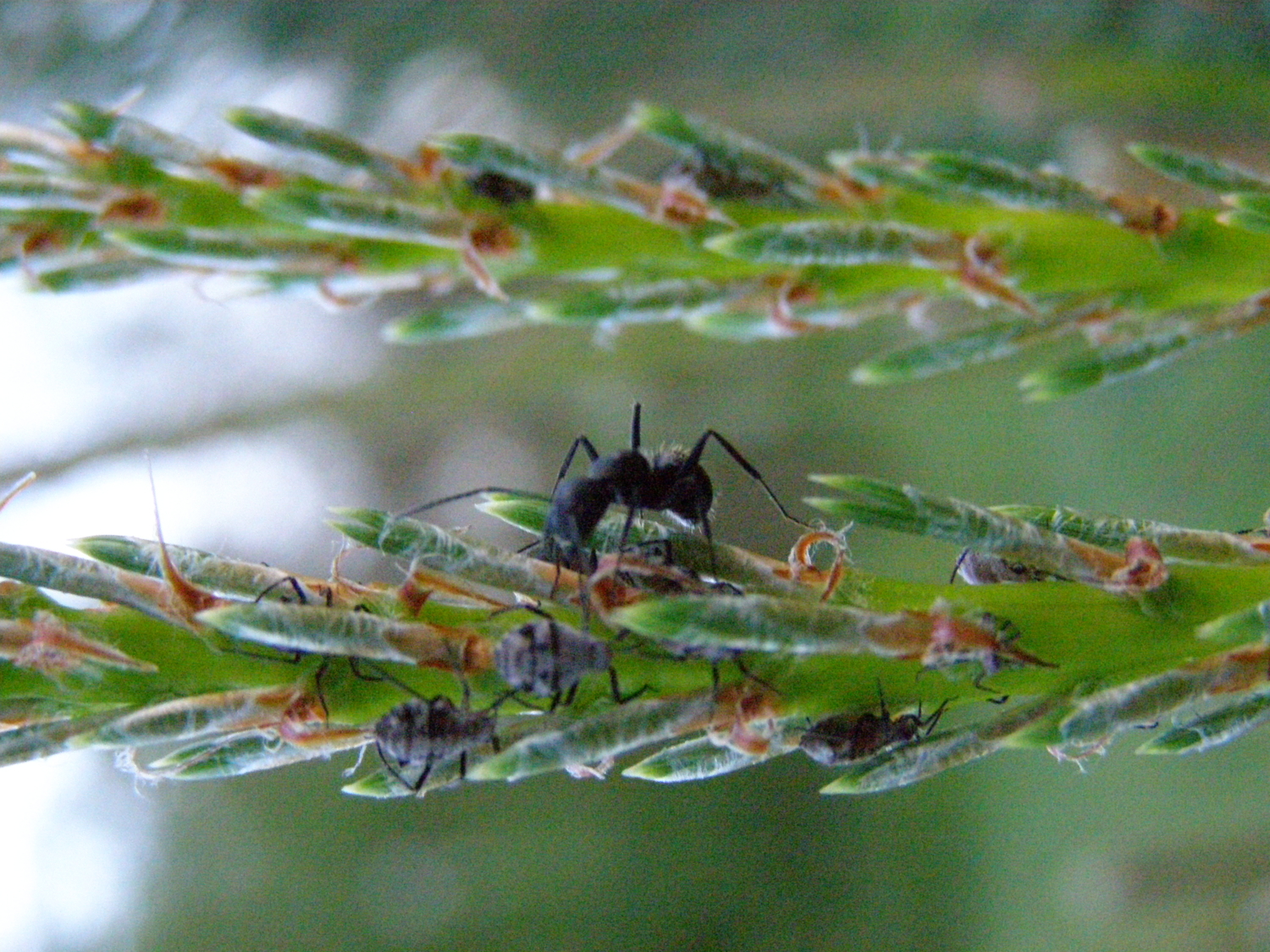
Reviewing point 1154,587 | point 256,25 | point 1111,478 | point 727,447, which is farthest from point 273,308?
point 1154,587

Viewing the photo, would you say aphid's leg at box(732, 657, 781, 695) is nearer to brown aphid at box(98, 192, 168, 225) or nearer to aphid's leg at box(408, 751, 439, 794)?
aphid's leg at box(408, 751, 439, 794)

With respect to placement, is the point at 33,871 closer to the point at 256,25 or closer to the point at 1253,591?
the point at 256,25

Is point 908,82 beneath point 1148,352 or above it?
above

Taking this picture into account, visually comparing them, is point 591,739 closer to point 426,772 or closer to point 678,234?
point 426,772

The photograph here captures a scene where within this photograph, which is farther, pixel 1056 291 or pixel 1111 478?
pixel 1111 478

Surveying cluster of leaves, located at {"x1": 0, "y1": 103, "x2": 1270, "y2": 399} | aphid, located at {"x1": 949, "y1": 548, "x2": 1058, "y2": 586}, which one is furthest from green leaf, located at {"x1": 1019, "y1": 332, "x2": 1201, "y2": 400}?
aphid, located at {"x1": 949, "y1": 548, "x2": 1058, "y2": 586}

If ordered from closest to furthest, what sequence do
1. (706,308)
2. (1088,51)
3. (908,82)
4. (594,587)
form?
(594,587) → (706,308) → (1088,51) → (908,82)
